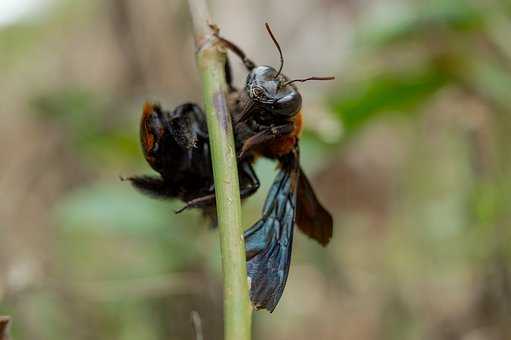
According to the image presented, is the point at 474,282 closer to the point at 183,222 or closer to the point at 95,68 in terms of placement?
the point at 183,222

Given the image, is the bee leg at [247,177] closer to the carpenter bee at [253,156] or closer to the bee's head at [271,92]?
the carpenter bee at [253,156]

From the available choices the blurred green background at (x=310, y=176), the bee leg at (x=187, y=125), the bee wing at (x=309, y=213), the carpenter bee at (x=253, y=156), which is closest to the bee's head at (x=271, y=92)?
the carpenter bee at (x=253, y=156)

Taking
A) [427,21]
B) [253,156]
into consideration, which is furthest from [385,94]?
[253,156]

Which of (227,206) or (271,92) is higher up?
(271,92)

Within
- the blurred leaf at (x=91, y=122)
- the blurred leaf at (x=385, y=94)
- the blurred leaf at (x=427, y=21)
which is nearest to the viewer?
the blurred leaf at (x=385, y=94)

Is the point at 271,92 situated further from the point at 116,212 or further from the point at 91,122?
the point at 91,122

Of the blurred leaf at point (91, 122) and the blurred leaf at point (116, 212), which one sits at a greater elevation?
the blurred leaf at point (91, 122)

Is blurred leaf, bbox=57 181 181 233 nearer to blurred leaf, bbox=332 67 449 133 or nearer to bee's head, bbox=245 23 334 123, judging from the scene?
blurred leaf, bbox=332 67 449 133
